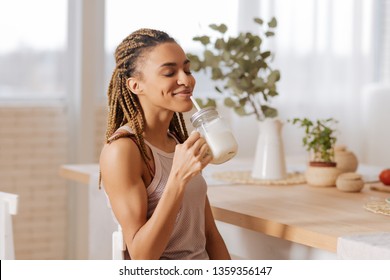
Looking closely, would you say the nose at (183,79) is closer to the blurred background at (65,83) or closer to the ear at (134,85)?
the ear at (134,85)

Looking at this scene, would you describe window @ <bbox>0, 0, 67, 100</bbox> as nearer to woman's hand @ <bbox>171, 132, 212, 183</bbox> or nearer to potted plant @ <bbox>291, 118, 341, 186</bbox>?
potted plant @ <bbox>291, 118, 341, 186</bbox>

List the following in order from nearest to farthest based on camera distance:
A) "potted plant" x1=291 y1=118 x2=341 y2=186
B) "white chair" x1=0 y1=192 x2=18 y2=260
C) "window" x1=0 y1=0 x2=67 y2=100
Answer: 1. "white chair" x1=0 y1=192 x2=18 y2=260
2. "potted plant" x1=291 y1=118 x2=341 y2=186
3. "window" x1=0 y1=0 x2=67 y2=100

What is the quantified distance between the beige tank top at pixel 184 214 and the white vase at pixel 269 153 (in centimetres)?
69

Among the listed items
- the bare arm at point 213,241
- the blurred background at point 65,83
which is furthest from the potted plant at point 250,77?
the blurred background at point 65,83

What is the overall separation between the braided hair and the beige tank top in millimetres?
41

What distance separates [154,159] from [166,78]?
0.59 feet

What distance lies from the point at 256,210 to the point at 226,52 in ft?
2.27

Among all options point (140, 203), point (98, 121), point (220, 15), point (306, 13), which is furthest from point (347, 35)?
point (140, 203)

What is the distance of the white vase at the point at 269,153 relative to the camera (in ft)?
8.23

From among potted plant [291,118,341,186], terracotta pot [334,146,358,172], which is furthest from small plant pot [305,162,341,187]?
terracotta pot [334,146,358,172]

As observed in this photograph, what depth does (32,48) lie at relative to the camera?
3.88 meters

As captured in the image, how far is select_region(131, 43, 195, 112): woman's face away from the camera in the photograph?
1.76m

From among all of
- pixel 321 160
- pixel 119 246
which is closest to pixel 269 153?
pixel 321 160
